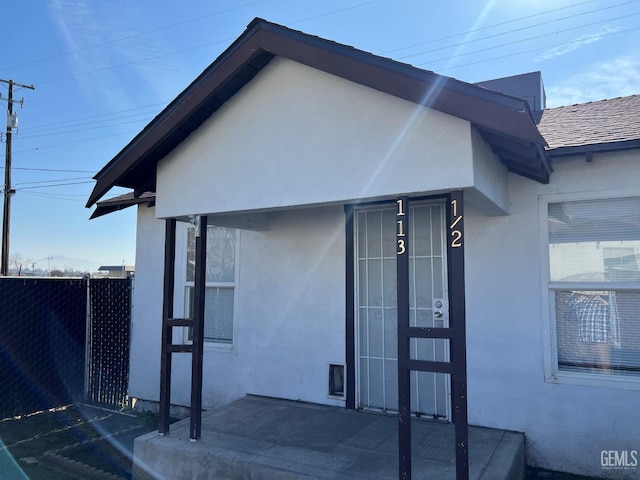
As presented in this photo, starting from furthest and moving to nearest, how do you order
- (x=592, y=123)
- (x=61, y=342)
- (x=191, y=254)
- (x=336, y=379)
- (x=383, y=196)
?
(x=61, y=342) → (x=191, y=254) → (x=336, y=379) → (x=592, y=123) → (x=383, y=196)

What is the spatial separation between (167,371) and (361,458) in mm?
2096

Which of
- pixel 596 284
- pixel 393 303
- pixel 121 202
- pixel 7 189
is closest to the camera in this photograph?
pixel 596 284

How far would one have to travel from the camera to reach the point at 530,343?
4.55 m

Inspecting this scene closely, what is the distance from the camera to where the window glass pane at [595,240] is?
4.28m

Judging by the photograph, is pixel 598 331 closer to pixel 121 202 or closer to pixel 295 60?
pixel 295 60

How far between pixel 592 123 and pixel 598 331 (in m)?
2.20

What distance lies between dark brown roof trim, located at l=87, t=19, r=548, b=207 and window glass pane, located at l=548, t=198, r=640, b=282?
46 centimetres

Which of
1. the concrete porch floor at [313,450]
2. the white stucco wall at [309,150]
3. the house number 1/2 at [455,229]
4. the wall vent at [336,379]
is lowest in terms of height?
the concrete porch floor at [313,450]

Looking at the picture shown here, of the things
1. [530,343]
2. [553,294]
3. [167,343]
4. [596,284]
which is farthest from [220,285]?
[596,284]

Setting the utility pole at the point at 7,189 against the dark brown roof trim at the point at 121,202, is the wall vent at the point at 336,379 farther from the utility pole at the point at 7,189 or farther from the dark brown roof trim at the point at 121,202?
the utility pole at the point at 7,189

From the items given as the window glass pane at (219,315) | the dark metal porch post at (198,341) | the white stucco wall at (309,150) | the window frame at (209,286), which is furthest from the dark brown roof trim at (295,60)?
the window glass pane at (219,315)

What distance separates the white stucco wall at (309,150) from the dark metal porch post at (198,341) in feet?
1.00

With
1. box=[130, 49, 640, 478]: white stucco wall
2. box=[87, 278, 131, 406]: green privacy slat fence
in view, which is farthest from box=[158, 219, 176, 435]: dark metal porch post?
box=[87, 278, 131, 406]: green privacy slat fence

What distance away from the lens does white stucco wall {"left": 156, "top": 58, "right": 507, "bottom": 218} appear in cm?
347
